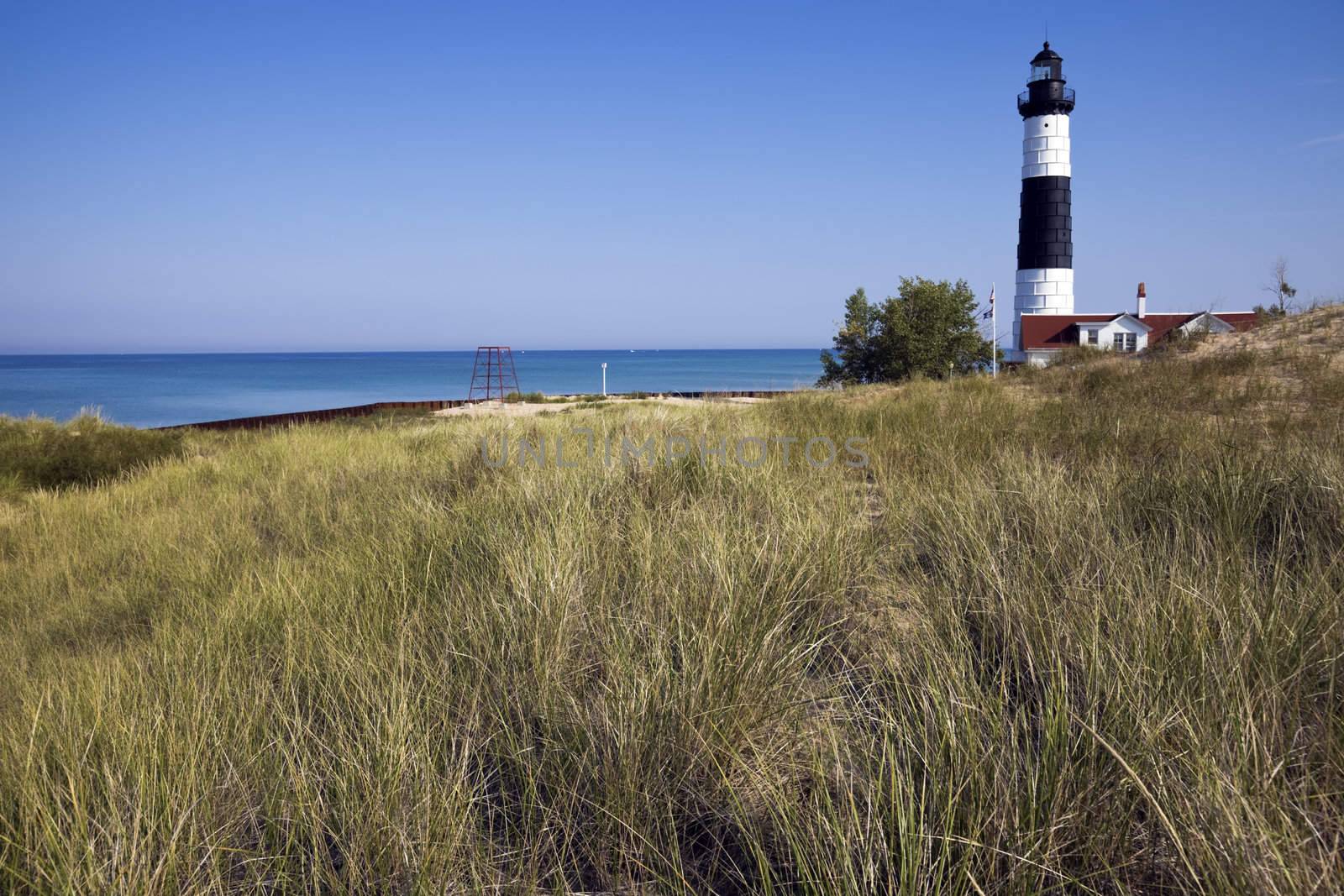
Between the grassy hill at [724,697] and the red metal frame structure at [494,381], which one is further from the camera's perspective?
the red metal frame structure at [494,381]

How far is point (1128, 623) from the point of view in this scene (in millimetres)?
2141

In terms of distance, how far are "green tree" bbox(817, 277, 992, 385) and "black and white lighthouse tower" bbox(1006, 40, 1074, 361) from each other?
12.2 feet

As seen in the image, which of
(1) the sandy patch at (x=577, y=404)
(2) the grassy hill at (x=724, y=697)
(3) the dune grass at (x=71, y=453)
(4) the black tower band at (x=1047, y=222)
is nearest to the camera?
(2) the grassy hill at (x=724, y=697)

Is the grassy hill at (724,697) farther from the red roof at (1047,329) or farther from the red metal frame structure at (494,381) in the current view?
the red roof at (1047,329)

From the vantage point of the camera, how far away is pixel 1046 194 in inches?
1188

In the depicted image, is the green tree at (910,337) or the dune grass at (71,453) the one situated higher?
the green tree at (910,337)

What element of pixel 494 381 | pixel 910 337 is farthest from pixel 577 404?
pixel 494 381

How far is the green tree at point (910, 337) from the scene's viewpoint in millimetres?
33406

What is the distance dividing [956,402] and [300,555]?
6.54m

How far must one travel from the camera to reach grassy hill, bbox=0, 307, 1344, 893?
151 centimetres

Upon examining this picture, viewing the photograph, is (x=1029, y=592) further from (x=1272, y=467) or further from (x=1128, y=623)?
(x=1272, y=467)

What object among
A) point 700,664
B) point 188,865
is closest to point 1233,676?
point 700,664

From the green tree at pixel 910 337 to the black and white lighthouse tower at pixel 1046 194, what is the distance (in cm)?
373

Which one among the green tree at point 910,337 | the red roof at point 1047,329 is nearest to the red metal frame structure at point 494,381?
the green tree at point 910,337
